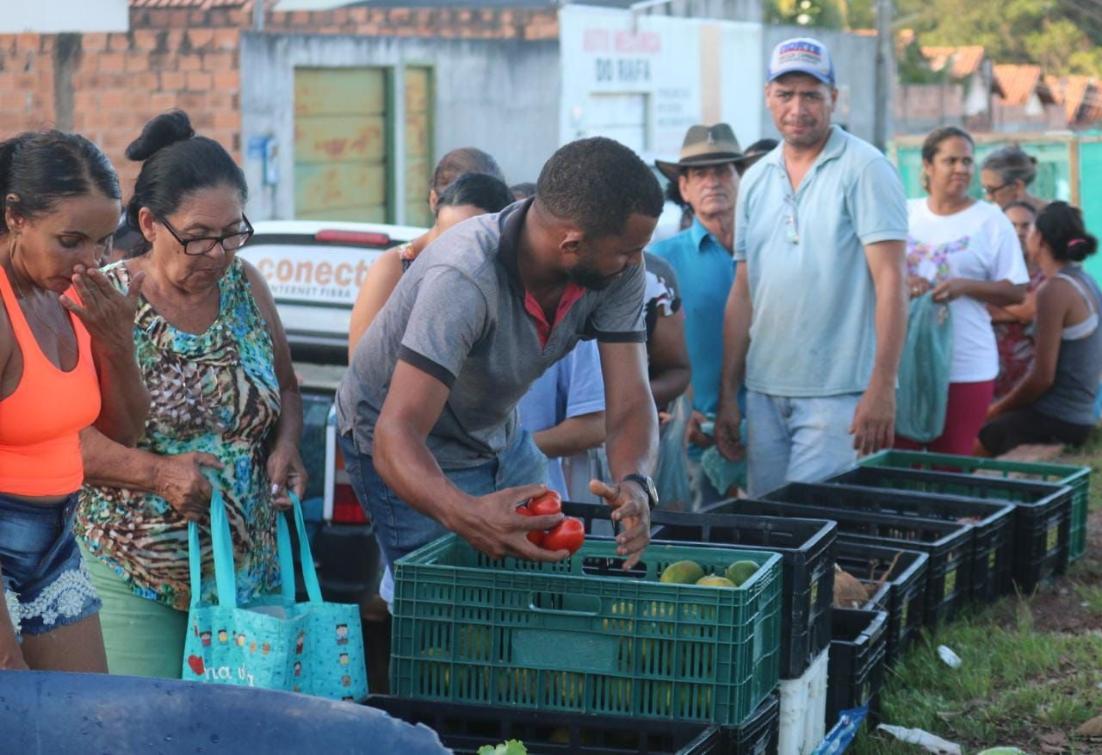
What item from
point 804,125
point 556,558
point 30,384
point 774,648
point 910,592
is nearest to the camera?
point 30,384

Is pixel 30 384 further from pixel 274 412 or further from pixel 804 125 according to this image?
pixel 804 125

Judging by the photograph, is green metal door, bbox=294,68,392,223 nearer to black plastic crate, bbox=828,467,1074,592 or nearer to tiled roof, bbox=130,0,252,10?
tiled roof, bbox=130,0,252,10

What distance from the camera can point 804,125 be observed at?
239 inches

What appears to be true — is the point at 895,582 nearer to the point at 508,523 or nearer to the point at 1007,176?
the point at 508,523

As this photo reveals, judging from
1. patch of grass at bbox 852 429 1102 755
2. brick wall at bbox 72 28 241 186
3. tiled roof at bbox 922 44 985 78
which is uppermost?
tiled roof at bbox 922 44 985 78

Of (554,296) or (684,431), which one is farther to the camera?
(684,431)

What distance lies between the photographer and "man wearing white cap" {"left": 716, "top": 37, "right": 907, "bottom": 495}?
5914mm

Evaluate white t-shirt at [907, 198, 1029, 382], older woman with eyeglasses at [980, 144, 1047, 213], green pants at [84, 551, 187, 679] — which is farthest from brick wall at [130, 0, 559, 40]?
green pants at [84, 551, 187, 679]

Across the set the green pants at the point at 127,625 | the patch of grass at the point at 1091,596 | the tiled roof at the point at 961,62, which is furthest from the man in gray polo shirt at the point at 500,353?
the tiled roof at the point at 961,62

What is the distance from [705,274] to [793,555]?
115 inches

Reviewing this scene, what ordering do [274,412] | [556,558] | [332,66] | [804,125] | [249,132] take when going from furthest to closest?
[332,66] < [249,132] < [804,125] < [274,412] < [556,558]

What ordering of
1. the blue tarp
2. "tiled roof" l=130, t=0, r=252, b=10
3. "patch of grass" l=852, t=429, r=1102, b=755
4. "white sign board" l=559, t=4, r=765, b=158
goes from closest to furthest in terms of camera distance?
the blue tarp, "patch of grass" l=852, t=429, r=1102, b=755, "tiled roof" l=130, t=0, r=252, b=10, "white sign board" l=559, t=4, r=765, b=158

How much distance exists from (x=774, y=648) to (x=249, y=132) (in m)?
11.8

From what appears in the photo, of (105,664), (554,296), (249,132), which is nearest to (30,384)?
(105,664)
